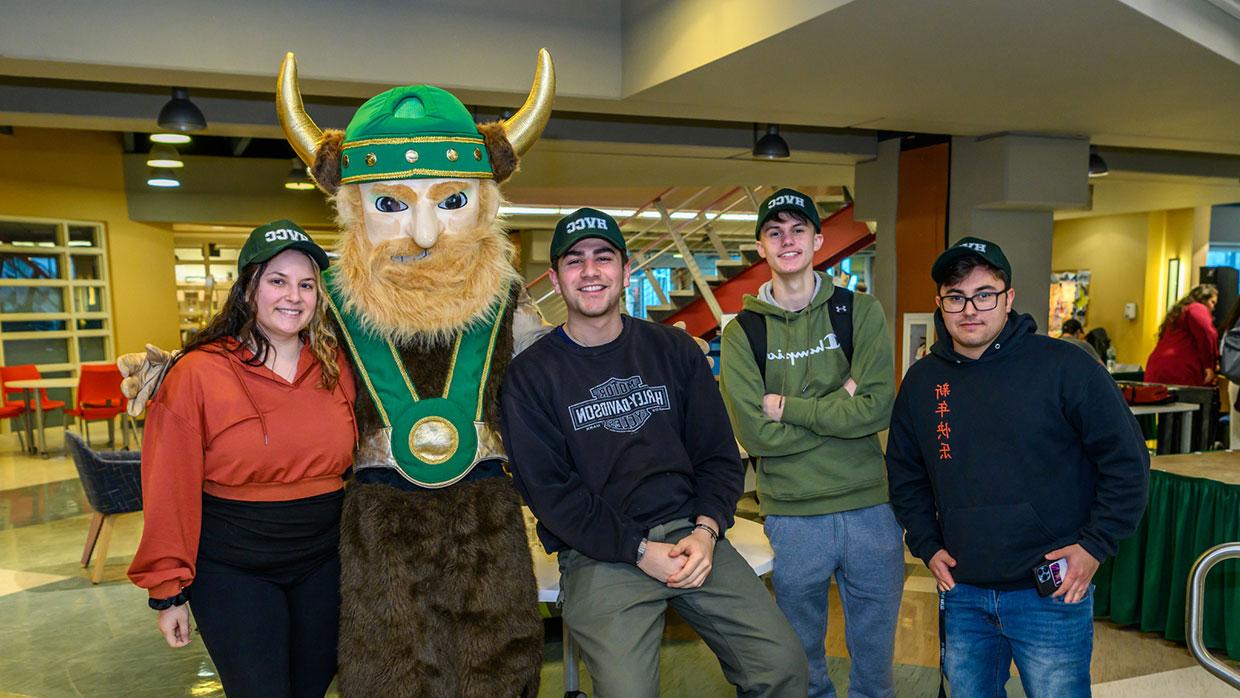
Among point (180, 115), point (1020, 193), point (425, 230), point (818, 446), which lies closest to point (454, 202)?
point (425, 230)

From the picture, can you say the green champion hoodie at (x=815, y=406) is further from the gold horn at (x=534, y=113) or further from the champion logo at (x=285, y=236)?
the champion logo at (x=285, y=236)

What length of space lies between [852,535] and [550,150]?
5232 millimetres

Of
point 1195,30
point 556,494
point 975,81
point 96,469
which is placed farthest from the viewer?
point 975,81

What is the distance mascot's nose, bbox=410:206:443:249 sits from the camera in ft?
6.53

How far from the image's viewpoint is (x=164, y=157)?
8.66 m

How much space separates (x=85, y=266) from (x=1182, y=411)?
457 inches

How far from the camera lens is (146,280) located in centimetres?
1079

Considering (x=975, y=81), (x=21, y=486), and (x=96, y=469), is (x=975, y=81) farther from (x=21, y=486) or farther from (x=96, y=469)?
(x=21, y=486)

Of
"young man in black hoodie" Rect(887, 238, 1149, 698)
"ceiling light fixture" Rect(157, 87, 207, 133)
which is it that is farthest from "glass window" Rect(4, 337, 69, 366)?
"young man in black hoodie" Rect(887, 238, 1149, 698)

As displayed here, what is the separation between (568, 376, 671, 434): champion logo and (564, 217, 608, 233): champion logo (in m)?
0.38

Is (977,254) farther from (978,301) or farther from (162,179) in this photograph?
(162,179)

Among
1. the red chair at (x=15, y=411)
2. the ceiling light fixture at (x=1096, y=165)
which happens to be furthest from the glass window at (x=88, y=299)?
the ceiling light fixture at (x=1096, y=165)

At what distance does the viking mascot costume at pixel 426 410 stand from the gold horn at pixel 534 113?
9cm

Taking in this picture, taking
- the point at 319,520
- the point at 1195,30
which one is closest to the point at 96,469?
the point at 319,520
